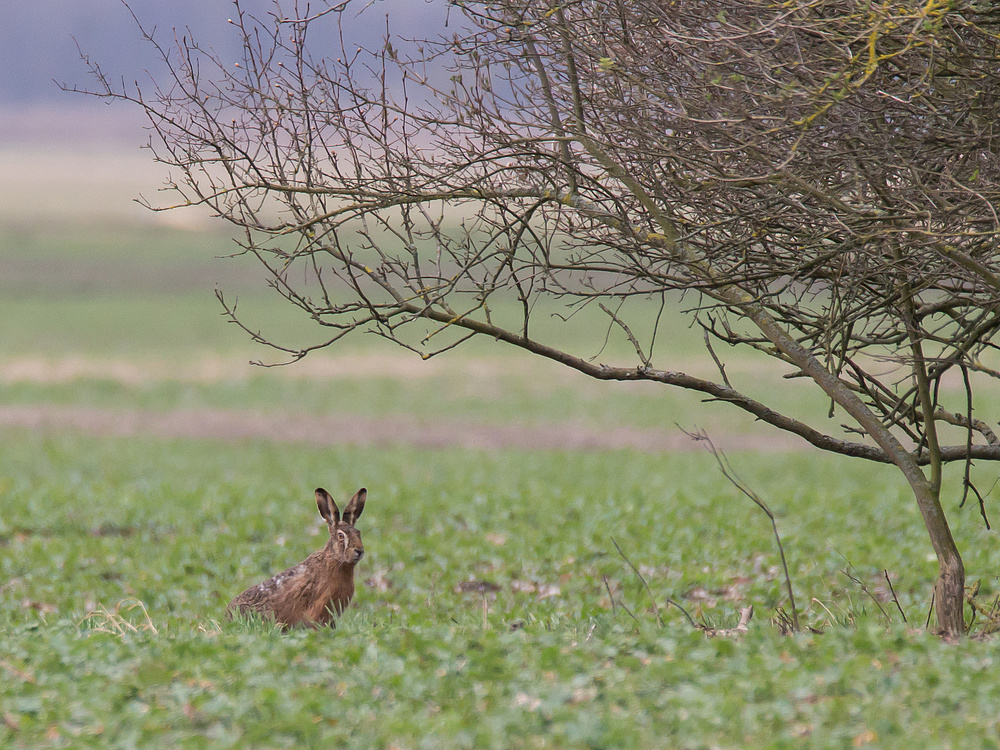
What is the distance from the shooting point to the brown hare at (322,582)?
245 inches

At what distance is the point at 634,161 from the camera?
6016 millimetres

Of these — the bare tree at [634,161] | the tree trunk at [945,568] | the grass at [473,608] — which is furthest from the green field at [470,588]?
the bare tree at [634,161]

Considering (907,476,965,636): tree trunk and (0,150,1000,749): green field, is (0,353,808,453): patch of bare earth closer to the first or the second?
(0,150,1000,749): green field

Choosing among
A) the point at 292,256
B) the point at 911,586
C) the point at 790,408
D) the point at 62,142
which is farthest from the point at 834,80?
the point at 62,142

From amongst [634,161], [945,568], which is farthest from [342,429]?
[945,568]

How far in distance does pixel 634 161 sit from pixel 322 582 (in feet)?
9.90

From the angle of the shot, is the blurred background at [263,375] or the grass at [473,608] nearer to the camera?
the grass at [473,608]

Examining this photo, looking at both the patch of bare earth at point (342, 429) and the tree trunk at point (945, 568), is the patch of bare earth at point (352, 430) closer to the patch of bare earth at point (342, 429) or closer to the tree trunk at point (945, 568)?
the patch of bare earth at point (342, 429)

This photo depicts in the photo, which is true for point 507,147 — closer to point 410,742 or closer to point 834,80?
point 834,80

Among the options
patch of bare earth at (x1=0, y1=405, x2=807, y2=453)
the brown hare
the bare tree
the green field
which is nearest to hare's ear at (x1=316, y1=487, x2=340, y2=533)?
the brown hare

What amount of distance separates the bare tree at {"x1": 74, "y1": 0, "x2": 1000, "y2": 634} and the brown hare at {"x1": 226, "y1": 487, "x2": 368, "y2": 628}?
1174mm

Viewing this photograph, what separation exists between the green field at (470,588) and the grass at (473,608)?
0.02 meters

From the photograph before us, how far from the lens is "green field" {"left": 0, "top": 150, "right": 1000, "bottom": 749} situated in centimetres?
445

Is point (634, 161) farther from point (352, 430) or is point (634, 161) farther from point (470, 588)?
point (352, 430)
